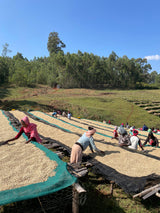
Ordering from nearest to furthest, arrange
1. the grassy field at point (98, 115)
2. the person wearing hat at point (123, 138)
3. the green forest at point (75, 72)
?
1. the grassy field at point (98, 115)
2. the person wearing hat at point (123, 138)
3. the green forest at point (75, 72)

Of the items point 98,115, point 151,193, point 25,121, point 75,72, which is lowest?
point 98,115

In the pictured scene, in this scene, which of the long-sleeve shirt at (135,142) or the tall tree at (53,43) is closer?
the long-sleeve shirt at (135,142)

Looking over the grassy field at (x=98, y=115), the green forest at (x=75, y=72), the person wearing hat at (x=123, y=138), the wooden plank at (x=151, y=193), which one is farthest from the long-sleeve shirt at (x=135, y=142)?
the green forest at (x=75, y=72)

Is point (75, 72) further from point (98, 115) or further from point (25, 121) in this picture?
point (25, 121)

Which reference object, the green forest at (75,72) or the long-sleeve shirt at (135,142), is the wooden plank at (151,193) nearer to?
the long-sleeve shirt at (135,142)

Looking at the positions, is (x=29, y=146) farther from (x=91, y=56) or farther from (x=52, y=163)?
(x=91, y=56)

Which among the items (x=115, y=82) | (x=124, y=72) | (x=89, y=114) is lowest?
(x=89, y=114)

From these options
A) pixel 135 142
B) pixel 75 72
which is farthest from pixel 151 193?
pixel 75 72

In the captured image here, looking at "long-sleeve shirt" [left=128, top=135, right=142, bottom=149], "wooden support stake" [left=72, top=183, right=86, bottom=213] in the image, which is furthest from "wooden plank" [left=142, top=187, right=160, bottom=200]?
"long-sleeve shirt" [left=128, top=135, right=142, bottom=149]

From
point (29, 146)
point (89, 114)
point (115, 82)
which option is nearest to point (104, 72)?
point (115, 82)

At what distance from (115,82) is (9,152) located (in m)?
55.9

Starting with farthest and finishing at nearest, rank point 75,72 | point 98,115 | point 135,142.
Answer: point 75,72
point 98,115
point 135,142

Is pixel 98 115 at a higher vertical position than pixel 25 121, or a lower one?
lower

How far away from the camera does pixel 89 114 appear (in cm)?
2433
